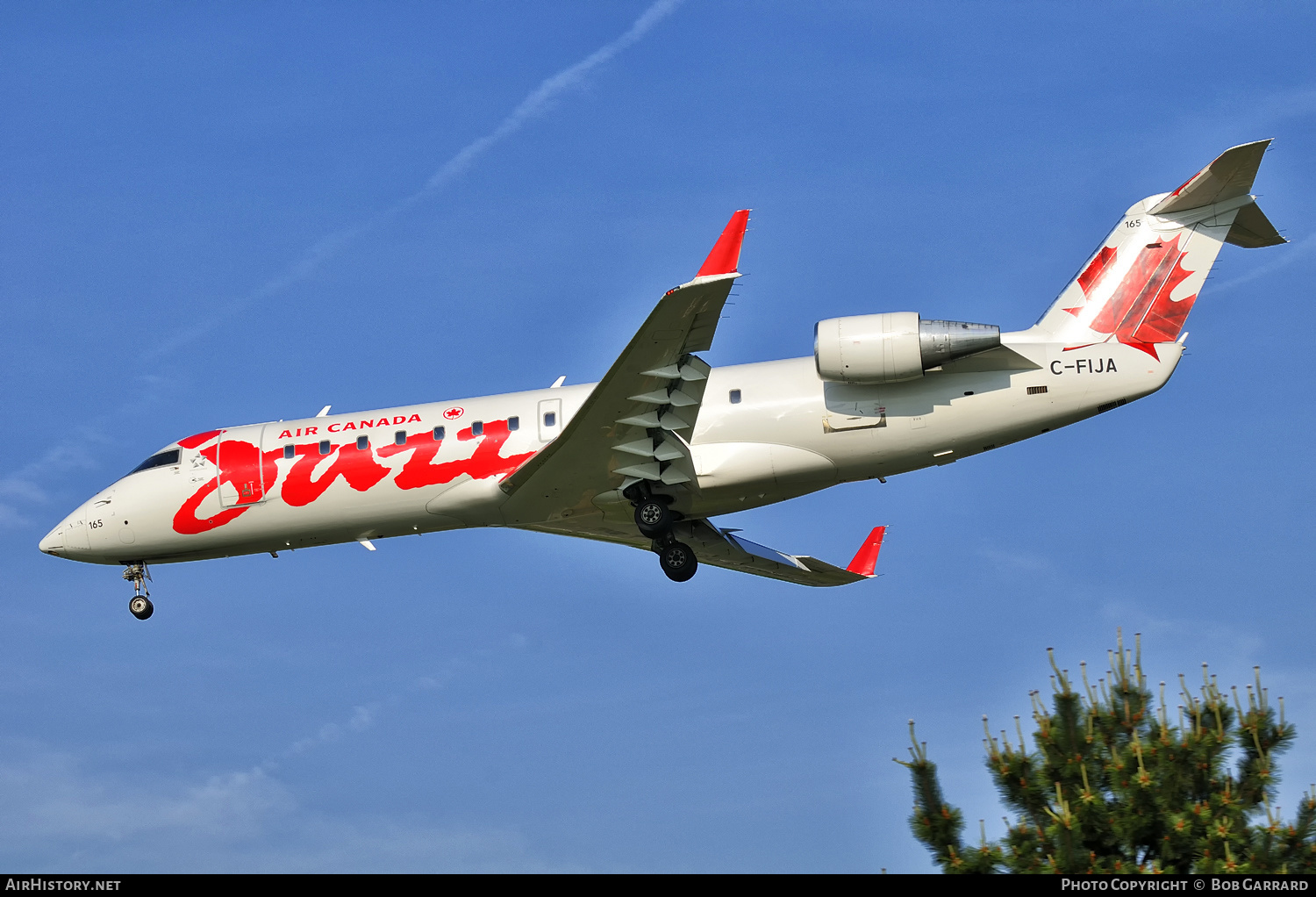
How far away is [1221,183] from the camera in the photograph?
77.8 ft

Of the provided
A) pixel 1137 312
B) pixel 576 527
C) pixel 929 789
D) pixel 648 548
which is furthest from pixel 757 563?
pixel 929 789

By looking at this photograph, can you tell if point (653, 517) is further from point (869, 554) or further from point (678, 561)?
point (869, 554)

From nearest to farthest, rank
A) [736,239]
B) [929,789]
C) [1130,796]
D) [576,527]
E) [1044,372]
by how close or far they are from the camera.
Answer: [1130,796], [929,789], [736,239], [1044,372], [576,527]

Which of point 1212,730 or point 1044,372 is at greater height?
point 1044,372

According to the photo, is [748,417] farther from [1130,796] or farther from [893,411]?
[1130,796]

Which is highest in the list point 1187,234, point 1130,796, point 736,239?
point 1187,234

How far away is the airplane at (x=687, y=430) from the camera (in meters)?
22.8

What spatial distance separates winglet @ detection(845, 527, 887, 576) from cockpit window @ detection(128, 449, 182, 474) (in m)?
14.1

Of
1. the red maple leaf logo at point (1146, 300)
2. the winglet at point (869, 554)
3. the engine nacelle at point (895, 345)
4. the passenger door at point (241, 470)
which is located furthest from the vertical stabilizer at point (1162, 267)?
the passenger door at point (241, 470)

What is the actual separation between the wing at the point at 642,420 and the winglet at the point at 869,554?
680 cm

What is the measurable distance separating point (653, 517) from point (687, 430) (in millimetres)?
1854

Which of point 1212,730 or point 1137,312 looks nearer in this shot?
point 1212,730

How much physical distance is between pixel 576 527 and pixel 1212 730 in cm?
1270

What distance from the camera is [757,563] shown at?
29141mm
